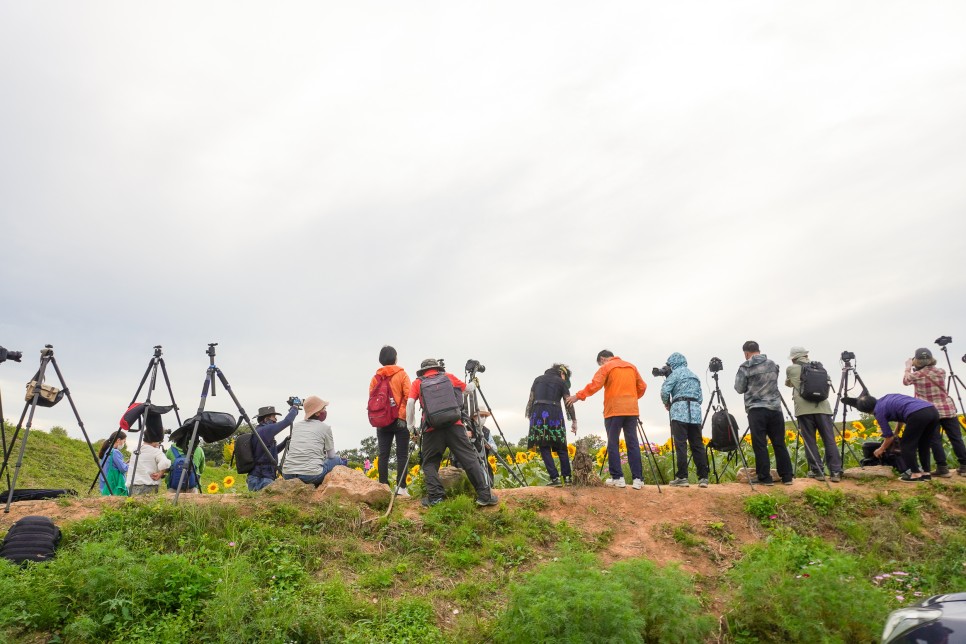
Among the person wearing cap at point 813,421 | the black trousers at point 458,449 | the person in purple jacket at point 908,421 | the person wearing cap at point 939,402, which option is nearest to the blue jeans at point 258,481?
the black trousers at point 458,449

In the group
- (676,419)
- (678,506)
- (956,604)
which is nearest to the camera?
(956,604)

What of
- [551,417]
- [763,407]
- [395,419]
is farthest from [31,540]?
[763,407]

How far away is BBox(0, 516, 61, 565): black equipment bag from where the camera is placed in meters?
7.23

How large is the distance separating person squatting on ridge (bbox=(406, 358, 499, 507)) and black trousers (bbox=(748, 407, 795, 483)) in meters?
4.21

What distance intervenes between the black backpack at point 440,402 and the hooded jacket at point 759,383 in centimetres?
456

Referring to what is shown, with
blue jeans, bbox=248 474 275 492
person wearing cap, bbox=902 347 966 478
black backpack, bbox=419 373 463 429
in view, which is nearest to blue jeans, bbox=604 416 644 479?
black backpack, bbox=419 373 463 429

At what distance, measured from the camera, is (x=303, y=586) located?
714cm

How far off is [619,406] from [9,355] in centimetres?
855

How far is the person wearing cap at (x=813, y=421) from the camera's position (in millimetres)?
10523

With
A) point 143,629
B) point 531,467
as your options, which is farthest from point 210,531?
point 531,467

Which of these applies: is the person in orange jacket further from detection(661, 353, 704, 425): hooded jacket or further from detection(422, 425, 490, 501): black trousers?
detection(422, 425, 490, 501): black trousers

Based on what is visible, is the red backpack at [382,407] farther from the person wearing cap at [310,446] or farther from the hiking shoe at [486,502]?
the hiking shoe at [486,502]

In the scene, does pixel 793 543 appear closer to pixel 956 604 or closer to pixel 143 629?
pixel 956 604

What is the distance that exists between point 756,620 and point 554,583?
7.45ft
